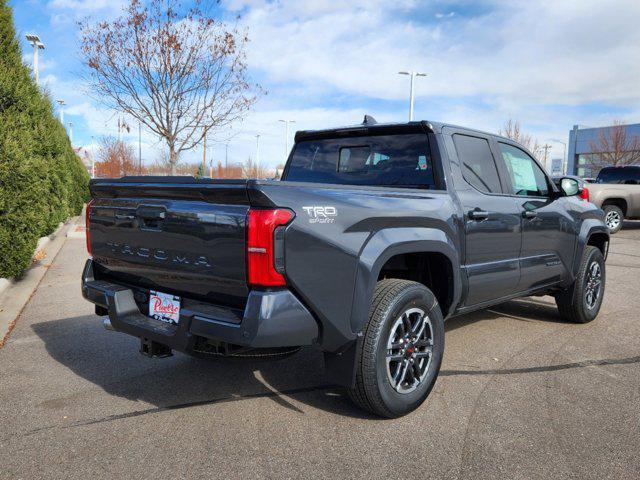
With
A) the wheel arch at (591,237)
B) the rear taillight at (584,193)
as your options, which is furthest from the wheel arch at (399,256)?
the rear taillight at (584,193)

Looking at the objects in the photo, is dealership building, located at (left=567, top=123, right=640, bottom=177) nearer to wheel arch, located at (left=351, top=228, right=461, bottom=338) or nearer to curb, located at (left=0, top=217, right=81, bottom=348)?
curb, located at (left=0, top=217, right=81, bottom=348)

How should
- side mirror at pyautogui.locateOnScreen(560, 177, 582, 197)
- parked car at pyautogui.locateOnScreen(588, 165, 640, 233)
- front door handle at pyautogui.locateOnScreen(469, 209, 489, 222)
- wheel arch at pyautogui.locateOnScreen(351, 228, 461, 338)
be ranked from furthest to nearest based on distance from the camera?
parked car at pyautogui.locateOnScreen(588, 165, 640, 233) < side mirror at pyautogui.locateOnScreen(560, 177, 582, 197) < front door handle at pyautogui.locateOnScreen(469, 209, 489, 222) < wheel arch at pyautogui.locateOnScreen(351, 228, 461, 338)

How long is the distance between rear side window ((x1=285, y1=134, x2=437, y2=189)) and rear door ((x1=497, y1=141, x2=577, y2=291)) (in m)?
1.03

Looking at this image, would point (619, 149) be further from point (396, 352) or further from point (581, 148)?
point (396, 352)

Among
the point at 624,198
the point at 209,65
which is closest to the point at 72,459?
the point at 209,65

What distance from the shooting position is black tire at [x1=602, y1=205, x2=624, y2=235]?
15281 mm

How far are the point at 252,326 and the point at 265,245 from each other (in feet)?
1.32

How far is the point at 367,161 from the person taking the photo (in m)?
4.25

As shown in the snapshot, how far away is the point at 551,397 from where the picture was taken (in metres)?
3.61

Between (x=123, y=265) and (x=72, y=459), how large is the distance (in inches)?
46.8

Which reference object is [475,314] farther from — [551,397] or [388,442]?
[388,442]

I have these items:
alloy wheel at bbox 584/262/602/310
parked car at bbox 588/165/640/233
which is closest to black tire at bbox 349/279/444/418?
alloy wheel at bbox 584/262/602/310

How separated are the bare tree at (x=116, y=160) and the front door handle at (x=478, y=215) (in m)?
33.3

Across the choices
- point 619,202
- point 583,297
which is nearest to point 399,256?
point 583,297
